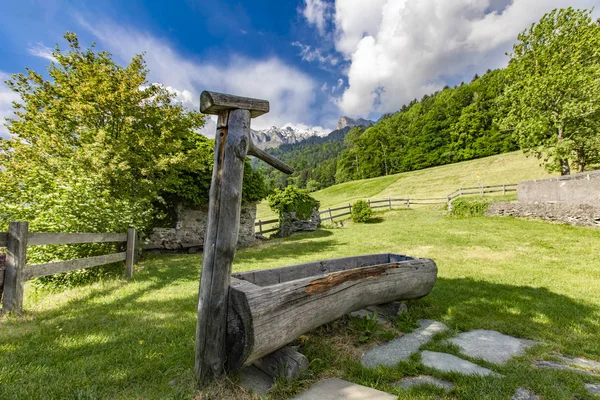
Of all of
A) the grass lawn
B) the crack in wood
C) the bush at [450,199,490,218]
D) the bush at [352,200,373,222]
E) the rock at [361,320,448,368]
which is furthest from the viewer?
the bush at [352,200,373,222]

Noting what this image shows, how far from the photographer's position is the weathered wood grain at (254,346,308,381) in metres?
2.23

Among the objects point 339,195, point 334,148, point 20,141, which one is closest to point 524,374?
point 20,141

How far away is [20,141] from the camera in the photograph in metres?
8.67

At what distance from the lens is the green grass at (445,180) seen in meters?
28.0

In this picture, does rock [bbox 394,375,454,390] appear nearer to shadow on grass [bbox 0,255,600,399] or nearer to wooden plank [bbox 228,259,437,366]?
wooden plank [bbox 228,259,437,366]

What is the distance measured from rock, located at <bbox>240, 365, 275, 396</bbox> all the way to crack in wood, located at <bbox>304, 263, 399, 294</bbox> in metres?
0.82

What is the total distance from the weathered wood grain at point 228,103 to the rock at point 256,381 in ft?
7.78

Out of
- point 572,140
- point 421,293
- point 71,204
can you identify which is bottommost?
point 421,293

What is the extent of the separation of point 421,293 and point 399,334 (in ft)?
3.43

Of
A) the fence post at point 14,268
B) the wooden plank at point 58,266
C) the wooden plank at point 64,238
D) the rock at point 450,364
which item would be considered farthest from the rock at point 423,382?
the wooden plank at point 64,238

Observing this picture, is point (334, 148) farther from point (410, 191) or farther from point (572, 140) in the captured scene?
point (572, 140)

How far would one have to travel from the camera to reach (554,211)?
12.2m

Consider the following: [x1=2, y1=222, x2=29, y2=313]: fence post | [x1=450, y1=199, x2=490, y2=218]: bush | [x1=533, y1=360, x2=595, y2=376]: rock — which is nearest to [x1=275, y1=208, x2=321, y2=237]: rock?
[x1=450, y1=199, x2=490, y2=218]: bush

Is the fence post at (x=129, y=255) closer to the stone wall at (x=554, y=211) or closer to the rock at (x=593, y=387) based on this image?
the rock at (x=593, y=387)
